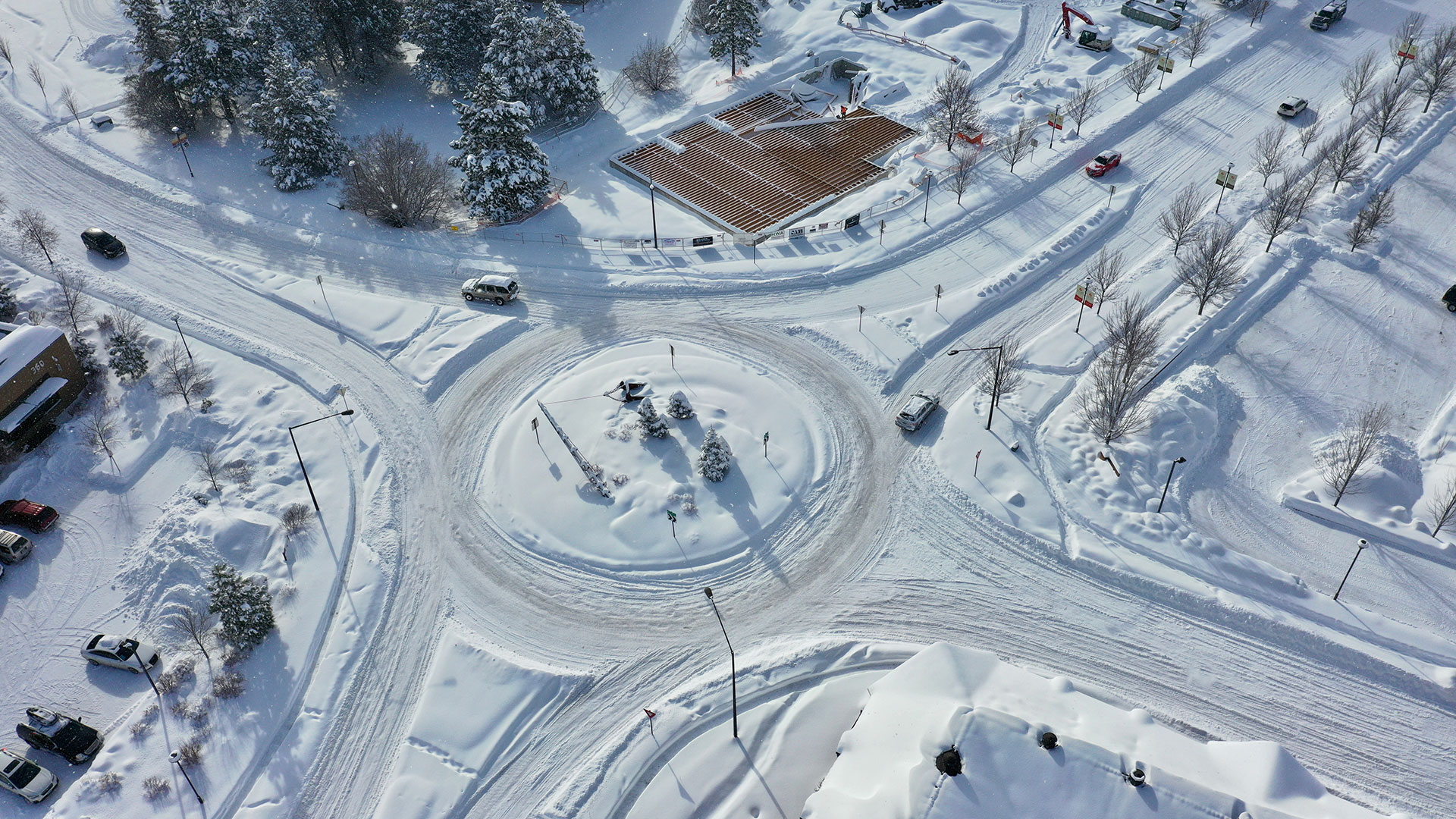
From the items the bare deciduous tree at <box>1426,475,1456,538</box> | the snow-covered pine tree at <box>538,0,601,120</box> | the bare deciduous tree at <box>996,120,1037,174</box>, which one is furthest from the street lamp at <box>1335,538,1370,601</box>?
the snow-covered pine tree at <box>538,0,601,120</box>

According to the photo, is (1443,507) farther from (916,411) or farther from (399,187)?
(399,187)

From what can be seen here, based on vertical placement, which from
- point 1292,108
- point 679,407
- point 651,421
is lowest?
point 651,421

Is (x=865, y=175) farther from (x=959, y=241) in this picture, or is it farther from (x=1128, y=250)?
(x=1128, y=250)

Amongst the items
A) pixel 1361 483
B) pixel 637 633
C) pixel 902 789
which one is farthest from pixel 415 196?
pixel 1361 483

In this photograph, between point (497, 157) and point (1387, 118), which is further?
point (1387, 118)

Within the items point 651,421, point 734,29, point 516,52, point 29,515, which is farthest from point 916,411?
point 734,29

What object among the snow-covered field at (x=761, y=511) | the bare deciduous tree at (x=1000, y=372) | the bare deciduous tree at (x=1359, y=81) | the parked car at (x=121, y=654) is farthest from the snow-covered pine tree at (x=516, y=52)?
the bare deciduous tree at (x=1359, y=81)

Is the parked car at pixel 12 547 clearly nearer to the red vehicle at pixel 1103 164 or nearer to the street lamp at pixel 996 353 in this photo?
the street lamp at pixel 996 353

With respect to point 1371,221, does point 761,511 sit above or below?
below
